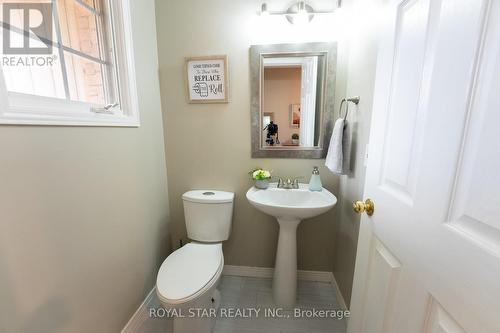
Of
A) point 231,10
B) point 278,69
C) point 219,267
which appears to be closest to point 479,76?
point 278,69

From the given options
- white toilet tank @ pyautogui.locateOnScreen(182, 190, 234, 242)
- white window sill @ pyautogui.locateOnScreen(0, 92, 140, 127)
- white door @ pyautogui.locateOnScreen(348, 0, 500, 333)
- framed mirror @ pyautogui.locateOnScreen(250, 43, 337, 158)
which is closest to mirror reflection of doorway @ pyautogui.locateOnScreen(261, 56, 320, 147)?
framed mirror @ pyautogui.locateOnScreen(250, 43, 337, 158)

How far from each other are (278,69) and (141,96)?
0.96 m

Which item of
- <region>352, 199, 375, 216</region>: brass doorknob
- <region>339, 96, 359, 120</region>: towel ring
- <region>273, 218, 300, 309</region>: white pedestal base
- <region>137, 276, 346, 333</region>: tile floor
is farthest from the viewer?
<region>273, 218, 300, 309</region>: white pedestal base

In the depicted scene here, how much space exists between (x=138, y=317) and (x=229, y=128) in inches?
55.3

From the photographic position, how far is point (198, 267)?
1.27 metres

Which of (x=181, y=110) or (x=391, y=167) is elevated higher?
(x=181, y=110)

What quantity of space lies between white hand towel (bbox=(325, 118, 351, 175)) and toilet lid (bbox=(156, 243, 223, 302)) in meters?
0.96

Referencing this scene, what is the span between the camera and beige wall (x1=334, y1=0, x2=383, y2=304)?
117cm

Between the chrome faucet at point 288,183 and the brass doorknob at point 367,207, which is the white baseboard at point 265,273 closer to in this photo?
the chrome faucet at point 288,183

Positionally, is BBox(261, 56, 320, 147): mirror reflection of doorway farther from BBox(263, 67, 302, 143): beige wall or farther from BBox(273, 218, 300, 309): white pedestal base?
BBox(273, 218, 300, 309): white pedestal base

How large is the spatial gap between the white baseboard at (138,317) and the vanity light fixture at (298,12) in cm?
212

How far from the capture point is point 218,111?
62.9 inches

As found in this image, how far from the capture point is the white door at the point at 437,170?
39cm

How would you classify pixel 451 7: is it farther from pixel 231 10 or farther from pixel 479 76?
pixel 231 10
